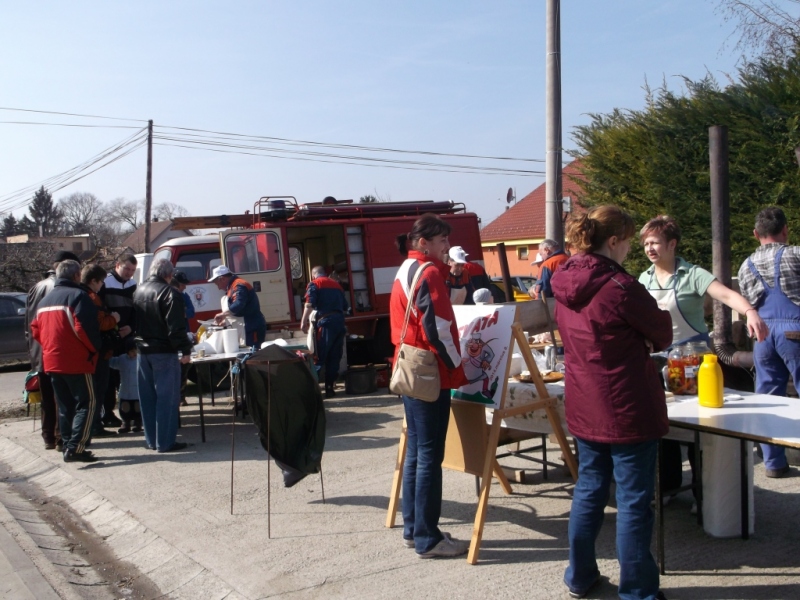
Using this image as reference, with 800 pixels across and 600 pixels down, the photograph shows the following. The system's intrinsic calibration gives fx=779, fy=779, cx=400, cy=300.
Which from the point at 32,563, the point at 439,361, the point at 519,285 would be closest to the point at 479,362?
the point at 439,361

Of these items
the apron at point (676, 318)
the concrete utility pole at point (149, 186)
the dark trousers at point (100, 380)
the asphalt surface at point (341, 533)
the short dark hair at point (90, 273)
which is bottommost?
the asphalt surface at point (341, 533)

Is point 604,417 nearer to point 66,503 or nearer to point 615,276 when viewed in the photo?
point 615,276

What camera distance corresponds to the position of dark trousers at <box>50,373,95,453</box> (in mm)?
7160

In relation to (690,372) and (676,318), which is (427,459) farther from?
(676,318)

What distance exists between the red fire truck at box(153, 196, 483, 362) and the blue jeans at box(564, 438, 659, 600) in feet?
28.8

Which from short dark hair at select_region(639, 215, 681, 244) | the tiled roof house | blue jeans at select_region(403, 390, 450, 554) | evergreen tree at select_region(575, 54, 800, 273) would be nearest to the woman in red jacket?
blue jeans at select_region(403, 390, 450, 554)

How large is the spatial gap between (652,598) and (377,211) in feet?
33.4

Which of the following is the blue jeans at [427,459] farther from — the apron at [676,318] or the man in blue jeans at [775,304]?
the man in blue jeans at [775,304]

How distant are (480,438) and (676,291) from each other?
156cm

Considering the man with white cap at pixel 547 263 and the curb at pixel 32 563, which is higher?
the man with white cap at pixel 547 263

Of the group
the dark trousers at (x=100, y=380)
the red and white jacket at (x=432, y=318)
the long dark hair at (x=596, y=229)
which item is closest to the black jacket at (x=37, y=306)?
the dark trousers at (x=100, y=380)

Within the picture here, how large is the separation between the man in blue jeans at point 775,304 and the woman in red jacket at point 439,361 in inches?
95.6

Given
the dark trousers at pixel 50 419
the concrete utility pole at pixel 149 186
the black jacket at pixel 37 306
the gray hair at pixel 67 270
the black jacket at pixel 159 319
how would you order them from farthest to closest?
the concrete utility pole at pixel 149 186
the dark trousers at pixel 50 419
the black jacket at pixel 37 306
the gray hair at pixel 67 270
the black jacket at pixel 159 319

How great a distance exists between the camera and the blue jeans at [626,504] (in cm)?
349
